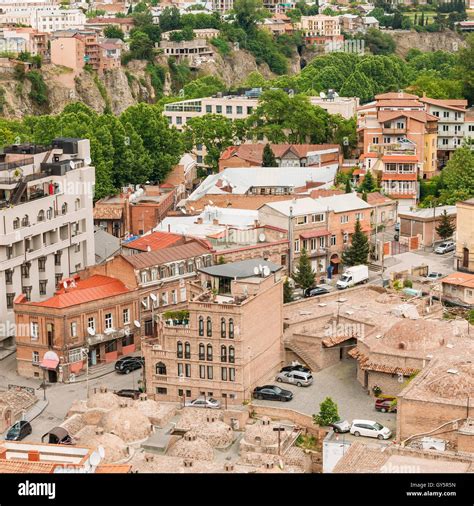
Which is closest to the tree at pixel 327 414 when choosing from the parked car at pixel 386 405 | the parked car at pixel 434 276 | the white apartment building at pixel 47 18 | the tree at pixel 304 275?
the parked car at pixel 386 405

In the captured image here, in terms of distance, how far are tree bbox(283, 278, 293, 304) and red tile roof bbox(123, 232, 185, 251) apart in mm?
5619

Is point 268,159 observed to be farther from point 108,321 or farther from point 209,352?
point 209,352

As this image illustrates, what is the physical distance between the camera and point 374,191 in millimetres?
66375

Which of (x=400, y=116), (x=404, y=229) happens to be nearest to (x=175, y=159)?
(x=400, y=116)

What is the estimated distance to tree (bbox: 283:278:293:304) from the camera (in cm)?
4734

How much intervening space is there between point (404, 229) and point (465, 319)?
48.1ft

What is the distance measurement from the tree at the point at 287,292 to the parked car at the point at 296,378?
7058 millimetres

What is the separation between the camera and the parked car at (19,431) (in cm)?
3588

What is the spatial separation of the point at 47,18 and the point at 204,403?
12887 centimetres

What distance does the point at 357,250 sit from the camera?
53.8m

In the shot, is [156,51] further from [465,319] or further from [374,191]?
[465,319]

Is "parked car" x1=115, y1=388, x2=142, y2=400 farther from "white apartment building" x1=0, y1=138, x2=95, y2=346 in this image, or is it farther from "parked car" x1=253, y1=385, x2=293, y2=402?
"white apartment building" x1=0, y1=138, x2=95, y2=346

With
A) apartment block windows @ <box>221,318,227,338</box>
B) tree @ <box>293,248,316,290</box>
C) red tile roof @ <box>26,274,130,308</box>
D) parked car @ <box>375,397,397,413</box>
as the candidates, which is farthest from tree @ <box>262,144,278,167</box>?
parked car @ <box>375,397,397,413</box>

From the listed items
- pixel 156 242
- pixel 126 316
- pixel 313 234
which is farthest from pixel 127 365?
pixel 313 234
